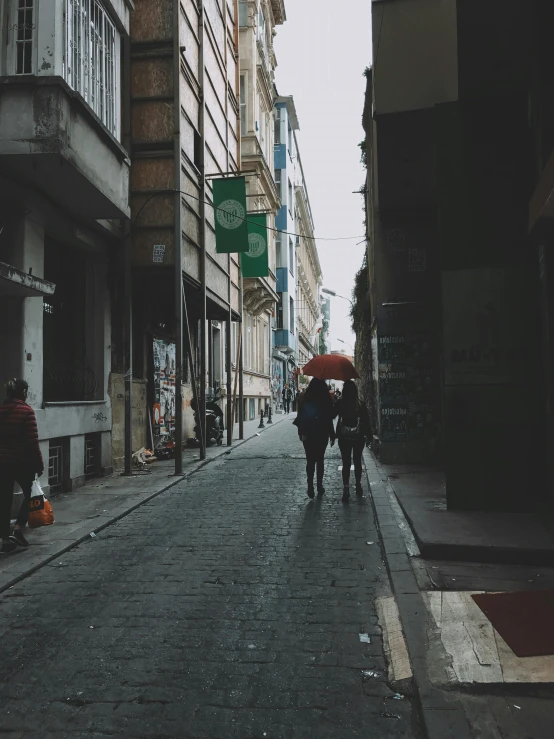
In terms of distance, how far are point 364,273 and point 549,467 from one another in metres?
11.5

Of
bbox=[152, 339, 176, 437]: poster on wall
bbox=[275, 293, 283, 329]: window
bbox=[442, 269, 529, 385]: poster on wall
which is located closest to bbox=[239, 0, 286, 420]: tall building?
bbox=[275, 293, 283, 329]: window

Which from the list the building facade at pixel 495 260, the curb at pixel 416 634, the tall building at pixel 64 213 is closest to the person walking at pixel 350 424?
the curb at pixel 416 634

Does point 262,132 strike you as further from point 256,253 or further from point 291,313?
point 291,313

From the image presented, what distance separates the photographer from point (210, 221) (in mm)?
15992

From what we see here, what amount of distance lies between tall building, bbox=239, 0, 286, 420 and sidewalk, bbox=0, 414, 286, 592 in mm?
15888

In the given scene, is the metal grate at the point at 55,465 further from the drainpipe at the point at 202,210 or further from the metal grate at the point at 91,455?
the drainpipe at the point at 202,210

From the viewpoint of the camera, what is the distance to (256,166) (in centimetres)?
2878

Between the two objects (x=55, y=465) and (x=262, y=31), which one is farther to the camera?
(x=262, y=31)

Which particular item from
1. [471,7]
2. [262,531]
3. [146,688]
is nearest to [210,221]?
[471,7]

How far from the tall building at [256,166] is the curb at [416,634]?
815 inches

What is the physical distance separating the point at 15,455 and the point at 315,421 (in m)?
4.30

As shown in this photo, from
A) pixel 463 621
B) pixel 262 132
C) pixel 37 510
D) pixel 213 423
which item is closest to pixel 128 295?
pixel 37 510

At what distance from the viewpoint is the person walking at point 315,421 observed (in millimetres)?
9516

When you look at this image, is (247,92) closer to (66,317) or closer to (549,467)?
(66,317)
